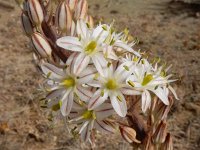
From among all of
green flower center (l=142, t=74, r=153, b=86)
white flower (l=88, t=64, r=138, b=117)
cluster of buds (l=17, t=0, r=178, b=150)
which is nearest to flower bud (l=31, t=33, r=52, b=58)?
cluster of buds (l=17, t=0, r=178, b=150)

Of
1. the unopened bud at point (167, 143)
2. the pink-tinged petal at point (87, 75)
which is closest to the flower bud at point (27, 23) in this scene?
the pink-tinged petal at point (87, 75)

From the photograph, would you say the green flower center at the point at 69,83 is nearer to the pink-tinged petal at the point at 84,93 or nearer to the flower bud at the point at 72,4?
the pink-tinged petal at the point at 84,93

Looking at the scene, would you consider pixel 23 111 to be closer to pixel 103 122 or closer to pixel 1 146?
pixel 1 146

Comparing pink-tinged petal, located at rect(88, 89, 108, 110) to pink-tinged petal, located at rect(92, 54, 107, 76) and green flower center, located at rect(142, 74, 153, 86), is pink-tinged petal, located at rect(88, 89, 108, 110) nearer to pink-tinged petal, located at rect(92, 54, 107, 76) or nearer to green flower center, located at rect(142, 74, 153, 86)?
pink-tinged petal, located at rect(92, 54, 107, 76)

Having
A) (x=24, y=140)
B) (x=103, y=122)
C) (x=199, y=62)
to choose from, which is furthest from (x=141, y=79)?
(x=199, y=62)

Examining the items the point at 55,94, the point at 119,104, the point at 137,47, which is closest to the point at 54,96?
the point at 55,94
